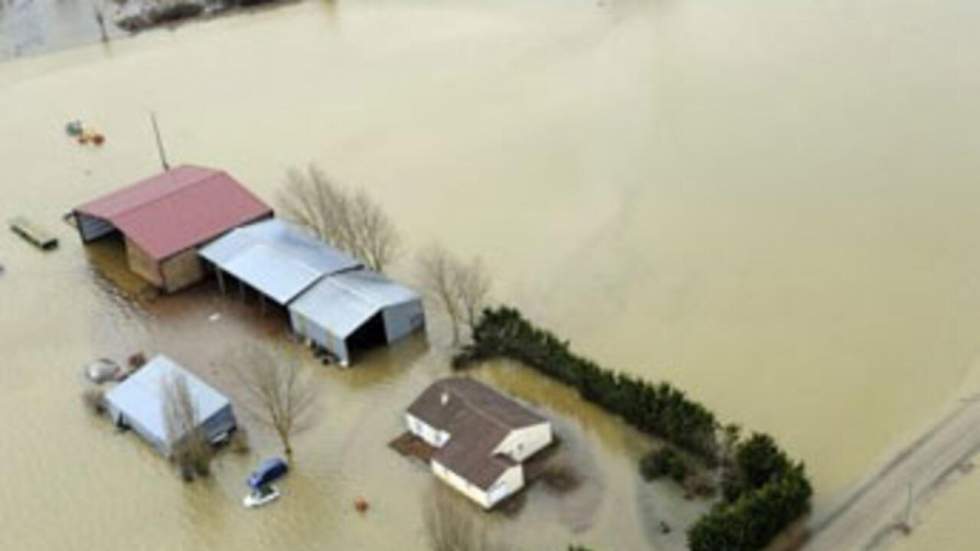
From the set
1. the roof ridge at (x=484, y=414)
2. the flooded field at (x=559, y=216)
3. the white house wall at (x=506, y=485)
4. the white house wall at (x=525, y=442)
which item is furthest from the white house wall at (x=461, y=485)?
the roof ridge at (x=484, y=414)

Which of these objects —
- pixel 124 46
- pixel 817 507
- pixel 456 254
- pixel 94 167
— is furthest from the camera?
pixel 124 46

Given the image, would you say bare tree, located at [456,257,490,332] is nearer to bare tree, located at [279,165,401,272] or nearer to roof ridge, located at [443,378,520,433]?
bare tree, located at [279,165,401,272]

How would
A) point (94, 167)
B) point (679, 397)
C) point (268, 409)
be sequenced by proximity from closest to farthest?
point (679, 397) < point (268, 409) < point (94, 167)

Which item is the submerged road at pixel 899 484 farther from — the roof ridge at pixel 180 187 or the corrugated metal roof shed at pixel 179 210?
the roof ridge at pixel 180 187

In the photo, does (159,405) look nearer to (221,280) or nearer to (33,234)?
(221,280)

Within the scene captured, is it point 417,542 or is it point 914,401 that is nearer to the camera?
point 417,542

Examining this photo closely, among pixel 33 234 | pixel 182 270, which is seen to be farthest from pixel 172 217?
pixel 33 234

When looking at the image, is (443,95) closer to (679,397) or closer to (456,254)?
(456,254)

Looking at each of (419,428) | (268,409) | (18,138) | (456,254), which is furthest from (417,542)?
(18,138)
